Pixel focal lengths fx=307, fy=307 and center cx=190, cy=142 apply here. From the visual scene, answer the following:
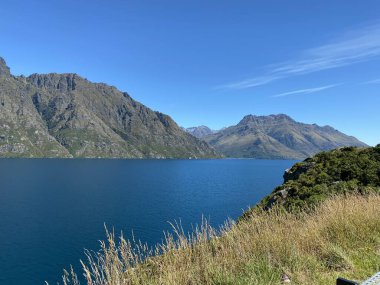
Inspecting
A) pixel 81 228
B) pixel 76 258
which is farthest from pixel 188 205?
pixel 76 258

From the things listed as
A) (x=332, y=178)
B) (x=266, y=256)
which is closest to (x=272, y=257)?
(x=266, y=256)

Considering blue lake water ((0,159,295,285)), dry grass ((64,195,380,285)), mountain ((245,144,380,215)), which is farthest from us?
blue lake water ((0,159,295,285))

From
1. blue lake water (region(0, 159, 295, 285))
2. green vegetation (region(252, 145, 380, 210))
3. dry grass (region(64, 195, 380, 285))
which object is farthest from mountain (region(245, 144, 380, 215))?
blue lake water (region(0, 159, 295, 285))

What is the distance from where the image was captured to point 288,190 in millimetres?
28703

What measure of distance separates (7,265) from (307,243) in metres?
57.4

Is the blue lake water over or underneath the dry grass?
underneath

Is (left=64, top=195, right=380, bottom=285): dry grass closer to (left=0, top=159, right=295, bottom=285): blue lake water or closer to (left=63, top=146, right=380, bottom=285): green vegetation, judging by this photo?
(left=63, top=146, right=380, bottom=285): green vegetation

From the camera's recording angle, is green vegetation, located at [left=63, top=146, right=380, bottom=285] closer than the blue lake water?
Yes

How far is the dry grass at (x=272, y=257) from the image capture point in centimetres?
700

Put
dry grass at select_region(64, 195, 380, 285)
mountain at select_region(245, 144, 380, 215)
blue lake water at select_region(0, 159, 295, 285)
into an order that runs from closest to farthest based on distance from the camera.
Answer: dry grass at select_region(64, 195, 380, 285) → mountain at select_region(245, 144, 380, 215) → blue lake water at select_region(0, 159, 295, 285)

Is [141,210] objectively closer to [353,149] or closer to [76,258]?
[76,258]

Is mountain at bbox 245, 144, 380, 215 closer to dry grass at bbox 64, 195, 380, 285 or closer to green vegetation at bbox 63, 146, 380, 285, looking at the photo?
green vegetation at bbox 63, 146, 380, 285

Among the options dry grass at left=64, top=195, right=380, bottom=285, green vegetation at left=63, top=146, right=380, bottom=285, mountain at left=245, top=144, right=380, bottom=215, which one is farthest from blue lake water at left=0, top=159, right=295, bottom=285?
dry grass at left=64, top=195, right=380, bottom=285

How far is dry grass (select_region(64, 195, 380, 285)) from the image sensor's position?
7.00m
